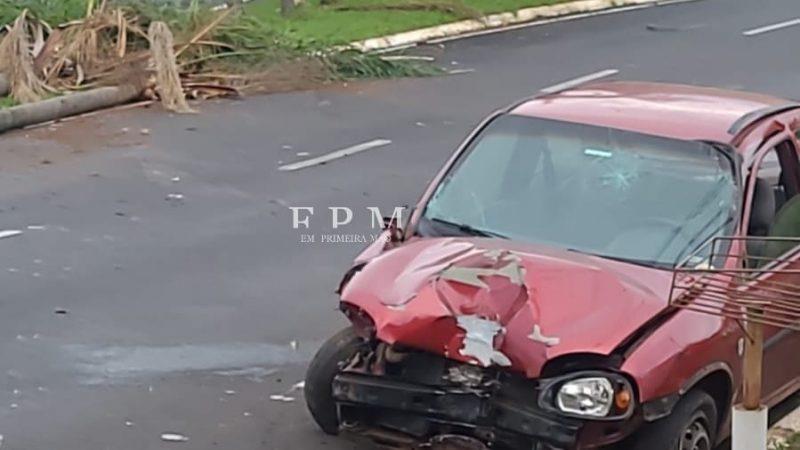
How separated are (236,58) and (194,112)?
188 cm

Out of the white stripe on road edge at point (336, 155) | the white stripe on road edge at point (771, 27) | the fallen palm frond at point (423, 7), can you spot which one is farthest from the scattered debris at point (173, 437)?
the white stripe on road edge at point (771, 27)

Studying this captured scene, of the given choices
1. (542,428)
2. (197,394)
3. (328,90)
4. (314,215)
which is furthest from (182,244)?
(328,90)

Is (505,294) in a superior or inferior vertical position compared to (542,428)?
superior

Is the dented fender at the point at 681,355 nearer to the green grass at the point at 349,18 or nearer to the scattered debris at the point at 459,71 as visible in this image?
the scattered debris at the point at 459,71

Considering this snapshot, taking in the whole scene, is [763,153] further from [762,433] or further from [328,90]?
[328,90]

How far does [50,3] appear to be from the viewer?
16.8 meters

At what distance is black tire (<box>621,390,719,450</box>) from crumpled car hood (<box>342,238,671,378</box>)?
1.31 feet

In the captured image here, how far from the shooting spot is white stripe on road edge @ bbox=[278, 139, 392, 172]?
12992mm

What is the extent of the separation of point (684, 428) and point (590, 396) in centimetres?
50

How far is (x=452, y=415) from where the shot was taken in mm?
5762

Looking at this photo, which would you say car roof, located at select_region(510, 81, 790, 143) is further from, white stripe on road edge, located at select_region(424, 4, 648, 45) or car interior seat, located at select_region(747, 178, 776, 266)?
white stripe on road edge, located at select_region(424, 4, 648, 45)

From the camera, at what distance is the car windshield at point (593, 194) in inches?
259

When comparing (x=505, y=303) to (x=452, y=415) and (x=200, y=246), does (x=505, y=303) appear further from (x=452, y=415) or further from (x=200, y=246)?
(x=200, y=246)

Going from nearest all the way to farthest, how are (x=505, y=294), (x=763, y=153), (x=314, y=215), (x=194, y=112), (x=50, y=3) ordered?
(x=505, y=294) → (x=763, y=153) → (x=314, y=215) → (x=194, y=112) → (x=50, y=3)
